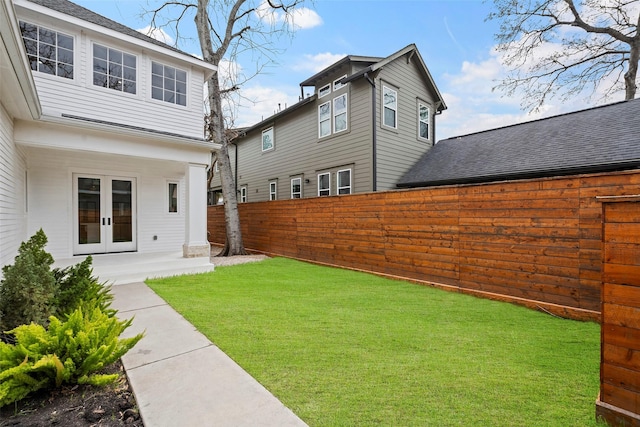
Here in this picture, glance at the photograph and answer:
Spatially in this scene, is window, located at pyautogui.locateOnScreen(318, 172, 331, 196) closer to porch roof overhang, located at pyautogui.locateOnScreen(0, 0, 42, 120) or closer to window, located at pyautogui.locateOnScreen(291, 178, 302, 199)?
window, located at pyautogui.locateOnScreen(291, 178, 302, 199)

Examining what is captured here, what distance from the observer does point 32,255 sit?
3.12 metres

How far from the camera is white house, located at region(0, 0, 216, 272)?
582 cm

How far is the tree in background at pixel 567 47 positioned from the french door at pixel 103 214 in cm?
1490

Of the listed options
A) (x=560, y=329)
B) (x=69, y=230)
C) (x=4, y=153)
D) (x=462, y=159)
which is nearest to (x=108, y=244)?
(x=69, y=230)

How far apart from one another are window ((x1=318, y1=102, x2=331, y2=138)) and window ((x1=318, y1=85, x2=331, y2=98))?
1.34ft

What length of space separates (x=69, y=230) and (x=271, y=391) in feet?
25.2

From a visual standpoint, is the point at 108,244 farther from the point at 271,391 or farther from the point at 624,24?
the point at 624,24

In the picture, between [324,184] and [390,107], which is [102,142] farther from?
[390,107]

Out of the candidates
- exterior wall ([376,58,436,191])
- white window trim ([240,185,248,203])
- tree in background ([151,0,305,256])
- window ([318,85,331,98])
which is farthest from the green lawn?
white window trim ([240,185,248,203])

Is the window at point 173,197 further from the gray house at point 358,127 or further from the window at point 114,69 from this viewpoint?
the gray house at point 358,127

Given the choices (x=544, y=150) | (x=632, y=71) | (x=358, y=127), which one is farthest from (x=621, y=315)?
(x=632, y=71)

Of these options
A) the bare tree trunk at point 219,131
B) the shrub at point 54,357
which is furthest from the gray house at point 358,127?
the shrub at point 54,357

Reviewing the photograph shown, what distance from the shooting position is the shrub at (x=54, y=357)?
6.49 ft

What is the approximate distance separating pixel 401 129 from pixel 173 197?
7.87 metres
